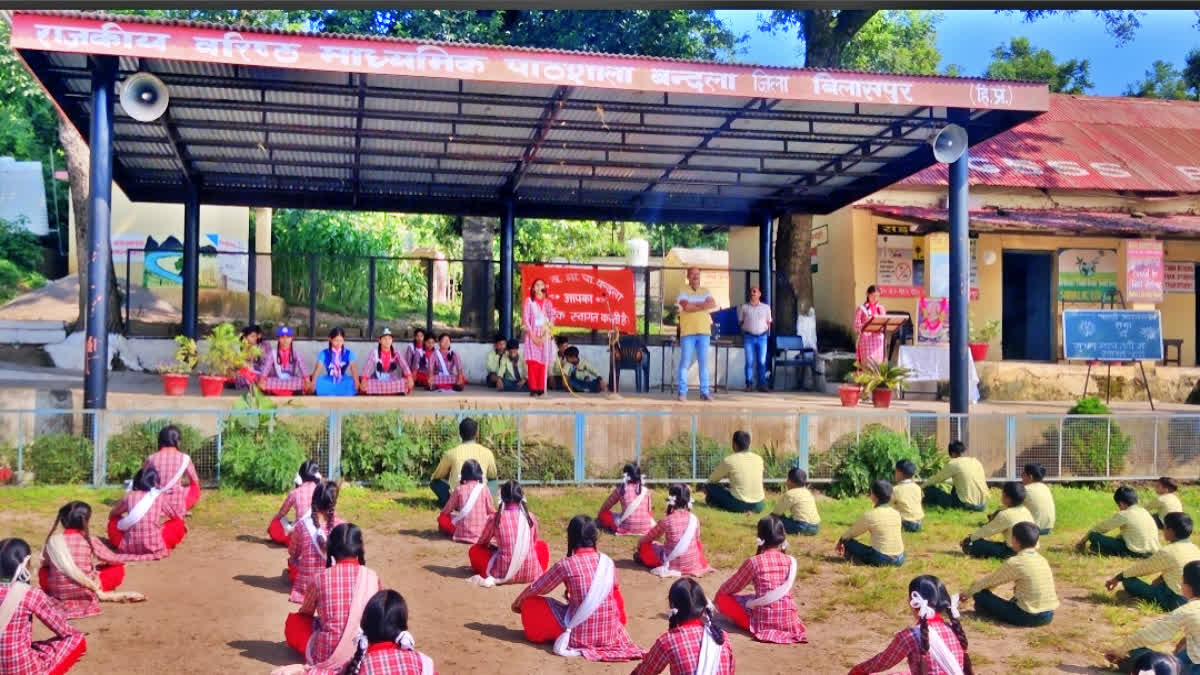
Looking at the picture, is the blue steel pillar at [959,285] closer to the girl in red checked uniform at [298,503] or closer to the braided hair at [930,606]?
the girl in red checked uniform at [298,503]

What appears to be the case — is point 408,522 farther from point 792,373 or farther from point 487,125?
point 792,373

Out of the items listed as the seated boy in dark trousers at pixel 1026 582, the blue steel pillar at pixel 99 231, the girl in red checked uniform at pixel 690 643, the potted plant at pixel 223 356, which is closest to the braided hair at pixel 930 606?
the girl in red checked uniform at pixel 690 643

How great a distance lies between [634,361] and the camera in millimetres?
17266

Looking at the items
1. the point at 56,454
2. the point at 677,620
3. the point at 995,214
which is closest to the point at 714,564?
the point at 677,620

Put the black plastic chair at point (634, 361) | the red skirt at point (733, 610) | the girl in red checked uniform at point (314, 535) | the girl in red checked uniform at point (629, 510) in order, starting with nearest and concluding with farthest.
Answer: the girl in red checked uniform at point (314, 535) → the red skirt at point (733, 610) → the girl in red checked uniform at point (629, 510) → the black plastic chair at point (634, 361)

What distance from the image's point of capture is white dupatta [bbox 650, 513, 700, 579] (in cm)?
971

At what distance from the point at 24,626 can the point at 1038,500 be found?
912cm

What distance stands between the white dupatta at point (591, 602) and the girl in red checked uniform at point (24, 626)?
10.0ft

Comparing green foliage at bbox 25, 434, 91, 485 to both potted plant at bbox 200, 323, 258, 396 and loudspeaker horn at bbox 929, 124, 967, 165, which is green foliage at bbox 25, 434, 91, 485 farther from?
loudspeaker horn at bbox 929, 124, 967, 165

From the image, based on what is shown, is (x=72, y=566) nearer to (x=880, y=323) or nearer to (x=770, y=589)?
(x=770, y=589)

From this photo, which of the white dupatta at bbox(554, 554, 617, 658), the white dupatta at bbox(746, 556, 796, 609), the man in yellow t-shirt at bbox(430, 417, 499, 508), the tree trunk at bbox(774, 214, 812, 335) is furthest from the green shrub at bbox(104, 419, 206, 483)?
the tree trunk at bbox(774, 214, 812, 335)

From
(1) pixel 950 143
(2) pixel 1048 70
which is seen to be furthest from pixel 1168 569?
(2) pixel 1048 70

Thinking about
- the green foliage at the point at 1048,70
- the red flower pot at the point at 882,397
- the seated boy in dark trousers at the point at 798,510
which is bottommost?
the seated boy in dark trousers at the point at 798,510

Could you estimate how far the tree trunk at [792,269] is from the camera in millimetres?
19562
